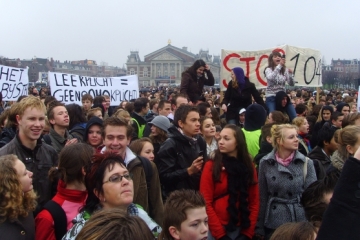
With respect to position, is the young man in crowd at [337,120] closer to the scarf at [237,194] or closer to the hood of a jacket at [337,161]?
the hood of a jacket at [337,161]

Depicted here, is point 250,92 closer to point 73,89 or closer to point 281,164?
point 281,164

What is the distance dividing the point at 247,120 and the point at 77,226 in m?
3.49

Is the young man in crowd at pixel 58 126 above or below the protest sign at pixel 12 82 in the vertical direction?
below

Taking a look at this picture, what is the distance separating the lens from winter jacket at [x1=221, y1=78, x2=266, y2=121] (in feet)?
25.1

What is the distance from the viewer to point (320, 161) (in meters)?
4.67

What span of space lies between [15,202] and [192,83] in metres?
6.23

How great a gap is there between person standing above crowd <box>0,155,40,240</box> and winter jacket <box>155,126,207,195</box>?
5.42ft

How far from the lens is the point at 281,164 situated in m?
4.11

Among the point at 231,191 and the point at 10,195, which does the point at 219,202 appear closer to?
the point at 231,191

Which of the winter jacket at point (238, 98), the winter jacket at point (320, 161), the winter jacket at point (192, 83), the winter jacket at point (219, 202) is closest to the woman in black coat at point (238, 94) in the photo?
the winter jacket at point (238, 98)

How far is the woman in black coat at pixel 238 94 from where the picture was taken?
24.9 feet

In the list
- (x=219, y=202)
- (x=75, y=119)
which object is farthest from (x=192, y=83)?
(x=219, y=202)

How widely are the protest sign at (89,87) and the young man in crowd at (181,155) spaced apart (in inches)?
228

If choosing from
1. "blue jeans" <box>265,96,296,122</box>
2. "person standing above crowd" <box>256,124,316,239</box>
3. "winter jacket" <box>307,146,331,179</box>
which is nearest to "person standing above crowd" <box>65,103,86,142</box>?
"person standing above crowd" <box>256,124,316,239</box>
